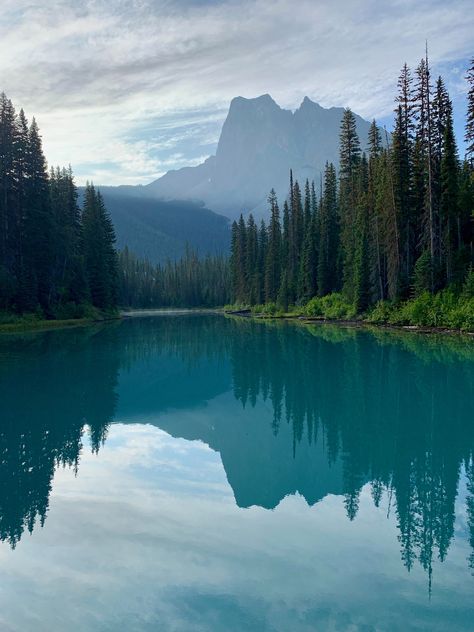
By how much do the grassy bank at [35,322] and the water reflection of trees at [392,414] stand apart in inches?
1054

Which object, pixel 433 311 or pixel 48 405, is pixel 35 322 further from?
pixel 48 405

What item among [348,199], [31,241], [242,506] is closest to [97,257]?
[31,241]

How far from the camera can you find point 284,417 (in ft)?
57.6

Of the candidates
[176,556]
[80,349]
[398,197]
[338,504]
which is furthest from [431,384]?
[398,197]

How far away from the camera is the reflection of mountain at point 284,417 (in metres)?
10.6

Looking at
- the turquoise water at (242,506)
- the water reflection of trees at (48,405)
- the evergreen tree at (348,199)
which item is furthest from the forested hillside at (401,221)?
the turquoise water at (242,506)

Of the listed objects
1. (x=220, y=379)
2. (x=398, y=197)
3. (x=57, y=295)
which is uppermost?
(x=398, y=197)

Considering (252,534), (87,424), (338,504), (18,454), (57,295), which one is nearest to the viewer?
(252,534)

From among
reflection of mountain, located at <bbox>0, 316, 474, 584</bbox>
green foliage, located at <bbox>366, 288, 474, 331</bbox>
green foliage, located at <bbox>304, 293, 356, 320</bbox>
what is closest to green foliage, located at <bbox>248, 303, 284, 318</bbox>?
green foliage, located at <bbox>304, 293, 356, 320</bbox>

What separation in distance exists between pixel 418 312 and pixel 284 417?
29106 millimetres

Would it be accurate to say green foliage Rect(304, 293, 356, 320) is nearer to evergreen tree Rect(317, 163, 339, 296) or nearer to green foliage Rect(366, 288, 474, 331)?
evergreen tree Rect(317, 163, 339, 296)

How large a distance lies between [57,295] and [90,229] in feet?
62.9

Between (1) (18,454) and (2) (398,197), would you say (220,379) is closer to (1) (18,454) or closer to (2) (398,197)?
(1) (18,454)

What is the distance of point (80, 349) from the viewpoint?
37406mm
